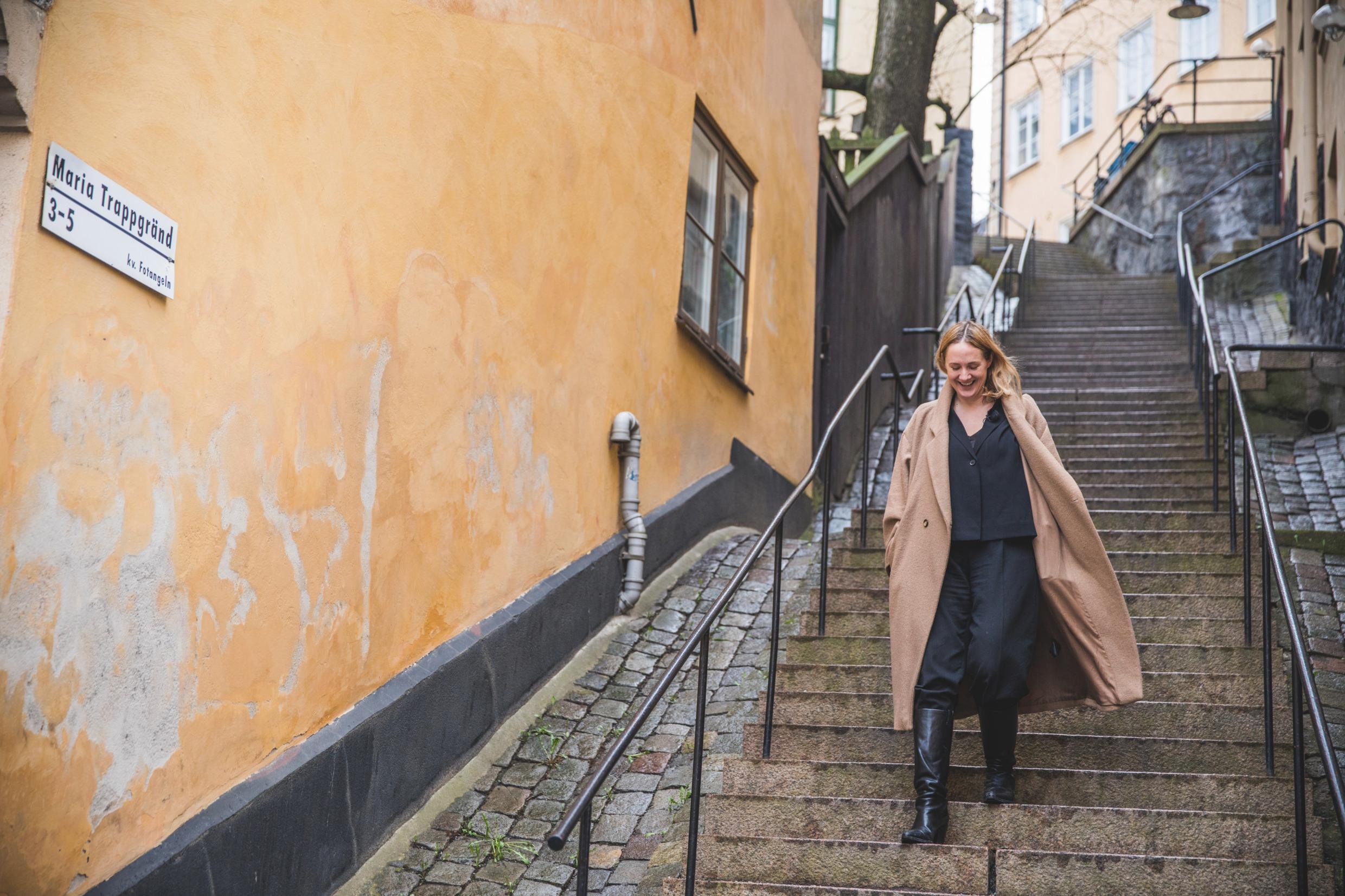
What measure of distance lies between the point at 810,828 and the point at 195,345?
240cm

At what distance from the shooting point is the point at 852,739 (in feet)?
15.6

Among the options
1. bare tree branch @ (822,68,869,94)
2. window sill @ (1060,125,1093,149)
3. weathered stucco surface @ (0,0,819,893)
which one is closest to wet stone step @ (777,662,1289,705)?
weathered stucco surface @ (0,0,819,893)

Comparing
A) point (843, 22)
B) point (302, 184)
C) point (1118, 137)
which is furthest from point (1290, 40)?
point (302, 184)

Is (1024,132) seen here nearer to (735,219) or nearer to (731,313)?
(735,219)

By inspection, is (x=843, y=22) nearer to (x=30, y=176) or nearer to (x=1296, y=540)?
(x=1296, y=540)

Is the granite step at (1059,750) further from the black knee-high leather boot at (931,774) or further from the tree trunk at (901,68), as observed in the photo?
the tree trunk at (901,68)

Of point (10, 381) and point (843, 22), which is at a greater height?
point (843, 22)

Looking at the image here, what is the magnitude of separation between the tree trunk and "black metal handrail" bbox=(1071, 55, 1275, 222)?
25.8ft

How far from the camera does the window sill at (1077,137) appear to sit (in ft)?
93.8

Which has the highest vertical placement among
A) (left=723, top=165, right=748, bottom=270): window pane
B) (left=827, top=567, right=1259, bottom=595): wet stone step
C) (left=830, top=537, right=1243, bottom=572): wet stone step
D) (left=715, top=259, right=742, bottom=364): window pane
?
(left=723, top=165, right=748, bottom=270): window pane

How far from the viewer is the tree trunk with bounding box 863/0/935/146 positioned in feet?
46.6

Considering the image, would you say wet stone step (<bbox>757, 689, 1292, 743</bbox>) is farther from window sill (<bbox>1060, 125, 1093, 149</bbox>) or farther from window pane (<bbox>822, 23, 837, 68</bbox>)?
window sill (<bbox>1060, 125, 1093, 149</bbox>)

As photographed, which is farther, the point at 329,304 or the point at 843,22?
the point at 843,22

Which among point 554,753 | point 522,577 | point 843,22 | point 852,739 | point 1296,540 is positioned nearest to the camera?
point 852,739
